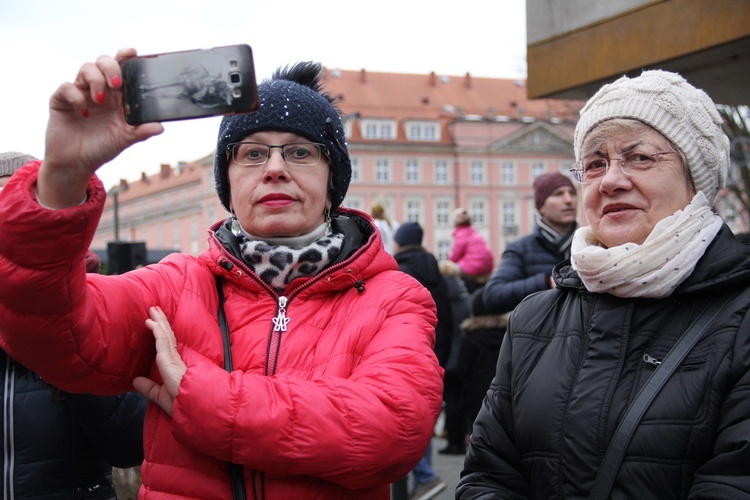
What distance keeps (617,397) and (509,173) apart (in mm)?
74494

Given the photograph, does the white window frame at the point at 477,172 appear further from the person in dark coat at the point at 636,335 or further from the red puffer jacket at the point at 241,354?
the red puffer jacket at the point at 241,354

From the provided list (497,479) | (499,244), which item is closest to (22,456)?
(497,479)

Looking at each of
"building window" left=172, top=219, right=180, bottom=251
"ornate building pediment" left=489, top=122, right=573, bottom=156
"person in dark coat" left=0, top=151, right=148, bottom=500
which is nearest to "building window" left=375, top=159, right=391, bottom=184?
"ornate building pediment" left=489, top=122, right=573, bottom=156

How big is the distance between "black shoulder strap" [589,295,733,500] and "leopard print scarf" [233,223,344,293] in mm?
884

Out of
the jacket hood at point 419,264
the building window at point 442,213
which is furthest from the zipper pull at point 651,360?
the building window at point 442,213

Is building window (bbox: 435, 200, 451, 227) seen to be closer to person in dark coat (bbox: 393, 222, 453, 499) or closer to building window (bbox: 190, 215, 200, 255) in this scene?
building window (bbox: 190, 215, 200, 255)

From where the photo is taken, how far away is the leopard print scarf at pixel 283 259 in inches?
92.7

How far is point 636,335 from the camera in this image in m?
2.22

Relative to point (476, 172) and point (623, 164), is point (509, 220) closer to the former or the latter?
point (476, 172)

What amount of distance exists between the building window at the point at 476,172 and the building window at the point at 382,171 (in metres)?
7.25

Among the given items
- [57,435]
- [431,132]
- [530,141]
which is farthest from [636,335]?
[530,141]

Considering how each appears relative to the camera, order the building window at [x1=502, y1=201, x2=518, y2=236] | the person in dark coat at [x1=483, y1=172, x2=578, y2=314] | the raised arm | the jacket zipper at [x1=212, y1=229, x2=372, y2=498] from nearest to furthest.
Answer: the raised arm
the jacket zipper at [x1=212, y1=229, x2=372, y2=498]
the person in dark coat at [x1=483, y1=172, x2=578, y2=314]
the building window at [x1=502, y1=201, x2=518, y2=236]

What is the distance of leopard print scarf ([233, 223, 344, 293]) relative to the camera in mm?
2355

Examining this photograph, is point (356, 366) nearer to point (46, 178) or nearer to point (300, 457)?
point (300, 457)
